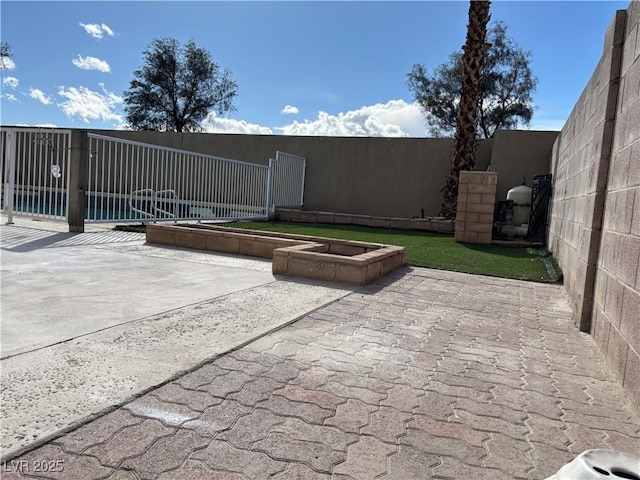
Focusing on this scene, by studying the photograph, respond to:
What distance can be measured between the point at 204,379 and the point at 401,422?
1109 mm

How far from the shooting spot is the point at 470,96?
1334 cm

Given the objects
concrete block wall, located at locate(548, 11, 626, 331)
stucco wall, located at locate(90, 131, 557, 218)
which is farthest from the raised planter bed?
stucco wall, located at locate(90, 131, 557, 218)

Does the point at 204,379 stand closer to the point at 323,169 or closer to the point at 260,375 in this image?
the point at 260,375

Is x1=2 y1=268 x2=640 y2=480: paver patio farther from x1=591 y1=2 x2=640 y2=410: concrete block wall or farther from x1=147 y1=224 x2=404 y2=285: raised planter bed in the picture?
x1=147 y1=224 x2=404 y2=285: raised planter bed

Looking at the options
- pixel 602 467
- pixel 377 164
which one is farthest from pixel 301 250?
pixel 377 164

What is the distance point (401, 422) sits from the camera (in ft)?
7.77

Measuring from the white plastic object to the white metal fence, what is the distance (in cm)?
816

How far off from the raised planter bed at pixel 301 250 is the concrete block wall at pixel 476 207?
4.09 meters

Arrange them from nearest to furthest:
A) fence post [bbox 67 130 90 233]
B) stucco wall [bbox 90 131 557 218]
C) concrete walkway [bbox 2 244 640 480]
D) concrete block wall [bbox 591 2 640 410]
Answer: concrete walkway [bbox 2 244 640 480]
concrete block wall [bbox 591 2 640 410]
fence post [bbox 67 130 90 233]
stucco wall [bbox 90 131 557 218]

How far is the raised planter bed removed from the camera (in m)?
5.70

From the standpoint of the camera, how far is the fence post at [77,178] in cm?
795

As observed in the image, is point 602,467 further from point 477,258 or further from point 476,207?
point 476,207

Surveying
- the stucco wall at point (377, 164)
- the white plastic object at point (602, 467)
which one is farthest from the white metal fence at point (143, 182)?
the white plastic object at point (602, 467)

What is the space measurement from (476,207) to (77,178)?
817 cm
